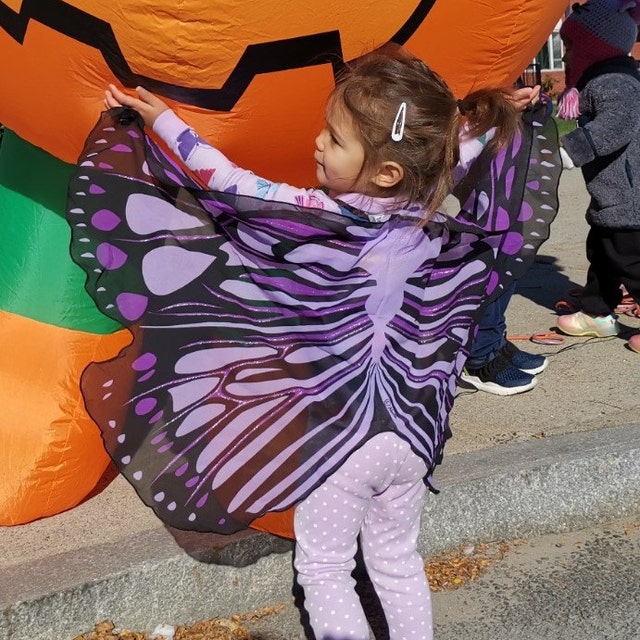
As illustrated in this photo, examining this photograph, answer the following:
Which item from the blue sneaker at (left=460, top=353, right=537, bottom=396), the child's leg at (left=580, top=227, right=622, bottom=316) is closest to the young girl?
the blue sneaker at (left=460, top=353, right=537, bottom=396)

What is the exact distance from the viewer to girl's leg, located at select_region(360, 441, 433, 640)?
2111 mm

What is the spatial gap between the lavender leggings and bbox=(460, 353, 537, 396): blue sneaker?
1615mm

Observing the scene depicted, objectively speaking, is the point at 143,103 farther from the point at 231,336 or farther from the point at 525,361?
the point at 525,361

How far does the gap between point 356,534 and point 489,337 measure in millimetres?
1852

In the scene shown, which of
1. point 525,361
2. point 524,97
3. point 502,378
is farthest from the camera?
point 525,361

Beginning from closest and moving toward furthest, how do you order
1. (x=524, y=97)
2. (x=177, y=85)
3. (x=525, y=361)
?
1. (x=177, y=85)
2. (x=524, y=97)
3. (x=525, y=361)

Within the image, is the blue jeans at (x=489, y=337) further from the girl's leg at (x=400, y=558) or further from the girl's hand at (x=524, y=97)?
the girl's leg at (x=400, y=558)

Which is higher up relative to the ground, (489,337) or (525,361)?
(489,337)

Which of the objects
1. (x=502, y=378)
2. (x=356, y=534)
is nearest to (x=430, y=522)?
(x=356, y=534)

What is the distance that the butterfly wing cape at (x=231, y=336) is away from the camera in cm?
199

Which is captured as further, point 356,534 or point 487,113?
point 487,113

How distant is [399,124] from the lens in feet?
6.19

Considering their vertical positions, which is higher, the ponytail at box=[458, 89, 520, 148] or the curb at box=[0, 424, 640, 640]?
the ponytail at box=[458, 89, 520, 148]

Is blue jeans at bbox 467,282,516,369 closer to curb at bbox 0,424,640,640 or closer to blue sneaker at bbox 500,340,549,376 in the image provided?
blue sneaker at bbox 500,340,549,376
